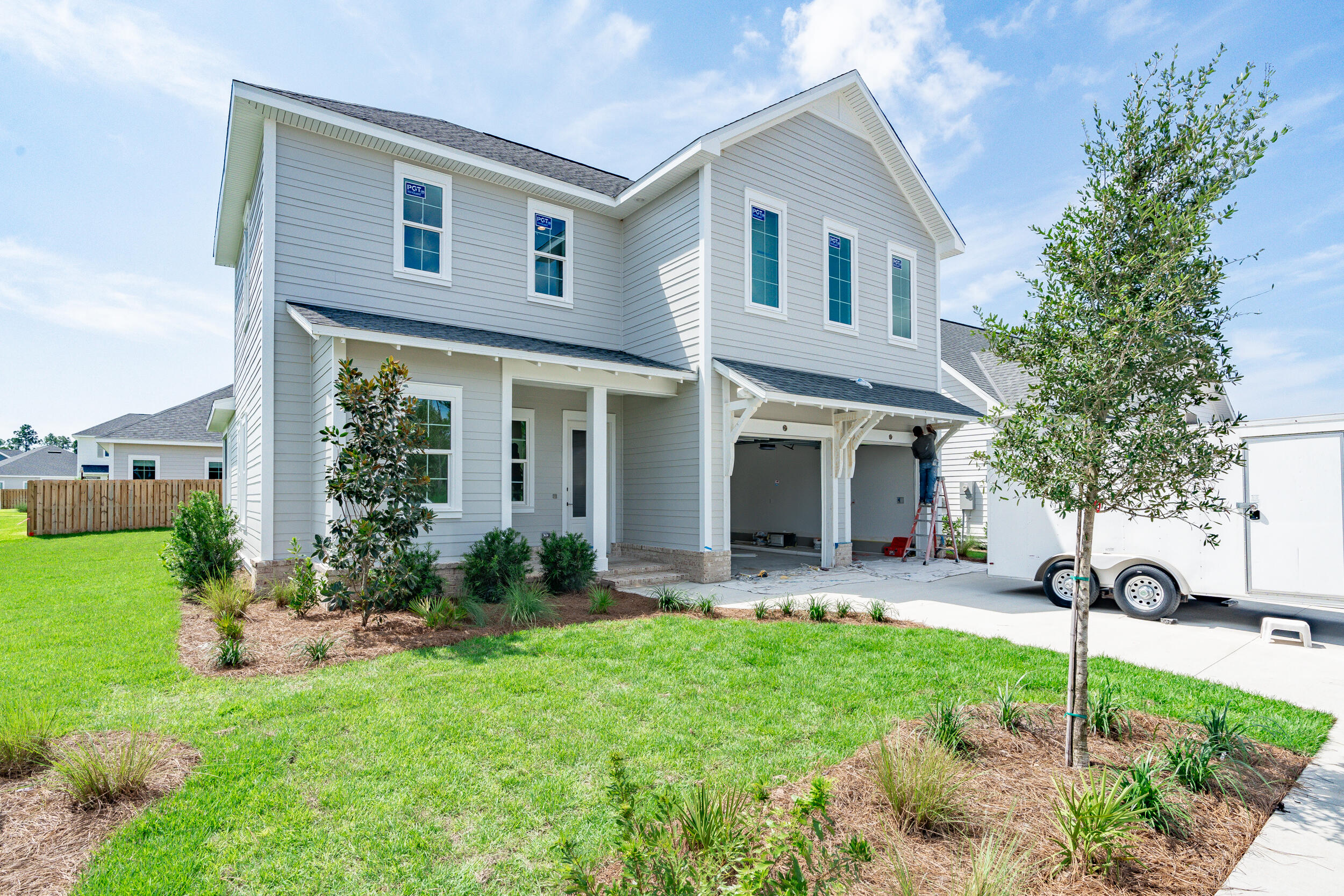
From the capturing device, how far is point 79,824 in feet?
10.1

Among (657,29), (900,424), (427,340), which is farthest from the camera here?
(900,424)

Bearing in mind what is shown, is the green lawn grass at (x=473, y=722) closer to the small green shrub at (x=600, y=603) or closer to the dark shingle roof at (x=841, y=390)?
the small green shrub at (x=600, y=603)

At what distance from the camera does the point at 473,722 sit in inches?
173

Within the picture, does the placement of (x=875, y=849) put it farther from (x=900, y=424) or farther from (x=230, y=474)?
(x=230, y=474)

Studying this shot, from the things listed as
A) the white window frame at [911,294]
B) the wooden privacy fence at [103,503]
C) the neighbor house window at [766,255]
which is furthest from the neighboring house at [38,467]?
the white window frame at [911,294]

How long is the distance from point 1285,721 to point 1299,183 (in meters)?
4.66

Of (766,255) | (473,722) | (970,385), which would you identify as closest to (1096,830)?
(473,722)

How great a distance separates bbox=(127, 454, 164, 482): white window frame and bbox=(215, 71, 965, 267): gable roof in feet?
53.1

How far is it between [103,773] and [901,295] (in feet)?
48.9

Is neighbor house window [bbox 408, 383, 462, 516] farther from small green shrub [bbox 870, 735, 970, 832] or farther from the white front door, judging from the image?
the white front door

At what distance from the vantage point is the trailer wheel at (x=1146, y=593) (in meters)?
8.06

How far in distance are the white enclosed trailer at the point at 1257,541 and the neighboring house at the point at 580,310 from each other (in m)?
4.56

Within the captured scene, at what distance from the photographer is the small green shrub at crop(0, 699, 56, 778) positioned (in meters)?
3.55

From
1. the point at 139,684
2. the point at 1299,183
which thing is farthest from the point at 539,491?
the point at 1299,183
